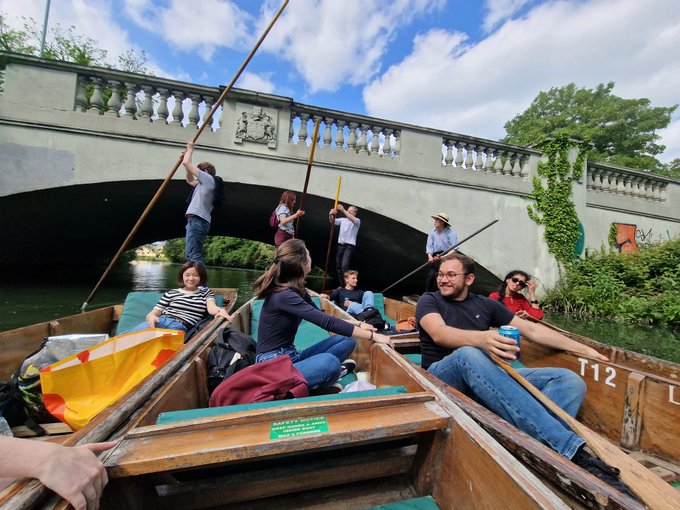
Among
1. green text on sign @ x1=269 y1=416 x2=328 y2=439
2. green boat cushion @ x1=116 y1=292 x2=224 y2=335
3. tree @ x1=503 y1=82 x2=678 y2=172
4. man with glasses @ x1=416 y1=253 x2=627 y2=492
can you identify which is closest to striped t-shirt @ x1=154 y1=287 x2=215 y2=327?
green boat cushion @ x1=116 y1=292 x2=224 y2=335

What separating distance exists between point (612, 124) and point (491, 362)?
64.5 feet

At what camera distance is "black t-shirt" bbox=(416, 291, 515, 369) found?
164cm

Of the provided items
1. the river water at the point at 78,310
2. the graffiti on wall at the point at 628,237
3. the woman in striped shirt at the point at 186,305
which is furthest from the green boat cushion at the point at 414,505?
the graffiti on wall at the point at 628,237

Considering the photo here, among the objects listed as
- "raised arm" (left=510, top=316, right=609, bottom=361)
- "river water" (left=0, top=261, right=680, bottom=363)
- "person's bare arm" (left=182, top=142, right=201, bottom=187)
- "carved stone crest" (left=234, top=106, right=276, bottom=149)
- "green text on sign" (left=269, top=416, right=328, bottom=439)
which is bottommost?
"river water" (left=0, top=261, right=680, bottom=363)

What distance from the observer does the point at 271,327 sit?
1.60 meters

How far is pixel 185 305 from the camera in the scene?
7.80ft

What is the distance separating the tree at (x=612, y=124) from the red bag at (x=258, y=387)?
1762 centimetres

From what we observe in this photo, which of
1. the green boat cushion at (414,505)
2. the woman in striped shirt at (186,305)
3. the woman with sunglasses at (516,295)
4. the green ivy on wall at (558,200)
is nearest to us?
the green boat cushion at (414,505)

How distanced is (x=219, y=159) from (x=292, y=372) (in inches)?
162

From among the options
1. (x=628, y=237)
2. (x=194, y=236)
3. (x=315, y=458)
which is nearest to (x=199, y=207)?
(x=194, y=236)

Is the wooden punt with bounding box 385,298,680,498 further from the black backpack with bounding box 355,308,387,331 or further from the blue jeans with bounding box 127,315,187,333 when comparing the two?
the blue jeans with bounding box 127,315,187,333

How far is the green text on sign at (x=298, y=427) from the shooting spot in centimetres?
81

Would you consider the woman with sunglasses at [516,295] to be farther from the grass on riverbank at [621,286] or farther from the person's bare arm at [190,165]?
the grass on riverbank at [621,286]

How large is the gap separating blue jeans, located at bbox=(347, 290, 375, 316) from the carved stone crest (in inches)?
104
